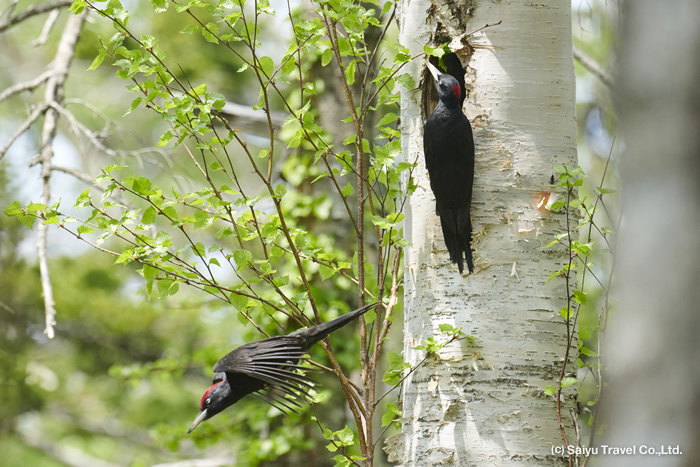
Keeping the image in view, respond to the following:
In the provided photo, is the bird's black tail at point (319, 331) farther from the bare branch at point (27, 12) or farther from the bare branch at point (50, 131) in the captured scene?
the bare branch at point (27, 12)

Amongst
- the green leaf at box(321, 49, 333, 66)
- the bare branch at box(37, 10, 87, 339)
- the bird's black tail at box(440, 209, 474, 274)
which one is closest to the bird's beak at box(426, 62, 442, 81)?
the green leaf at box(321, 49, 333, 66)

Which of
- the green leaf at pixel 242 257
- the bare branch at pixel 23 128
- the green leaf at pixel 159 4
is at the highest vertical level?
the bare branch at pixel 23 128

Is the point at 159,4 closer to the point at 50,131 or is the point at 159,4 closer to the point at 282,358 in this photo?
the point at 282,358

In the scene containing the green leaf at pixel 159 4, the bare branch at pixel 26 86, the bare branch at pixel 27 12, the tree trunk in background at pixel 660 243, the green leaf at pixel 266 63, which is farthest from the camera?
the bare branch at pixel 27 12

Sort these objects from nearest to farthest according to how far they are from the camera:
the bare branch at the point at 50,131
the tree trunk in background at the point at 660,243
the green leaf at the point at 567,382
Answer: the tree trunk in background at the point at 660,243, the green leaf at the point at 567,382, the bare branch at the point at 50,131

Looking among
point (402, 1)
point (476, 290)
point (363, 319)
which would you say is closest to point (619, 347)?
point (476, 290)

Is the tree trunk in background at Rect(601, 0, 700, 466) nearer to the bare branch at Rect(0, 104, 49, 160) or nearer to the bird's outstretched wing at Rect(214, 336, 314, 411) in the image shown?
the bird's outstretched wing at Rect(214, 336, 314, 411)

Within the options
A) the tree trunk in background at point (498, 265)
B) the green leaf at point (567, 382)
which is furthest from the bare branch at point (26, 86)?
the green leaf at point (567, 382)

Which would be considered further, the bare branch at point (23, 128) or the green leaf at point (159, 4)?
the bare branch at point (23, 128)

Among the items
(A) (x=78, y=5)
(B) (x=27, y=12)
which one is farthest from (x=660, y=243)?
(B) (x=27, y=12)

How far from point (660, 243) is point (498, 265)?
1238 millimetres

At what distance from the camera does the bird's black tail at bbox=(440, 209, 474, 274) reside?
2023 mm

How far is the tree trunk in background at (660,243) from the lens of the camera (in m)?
0.76

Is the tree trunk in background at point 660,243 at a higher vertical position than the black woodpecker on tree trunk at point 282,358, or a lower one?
lower
